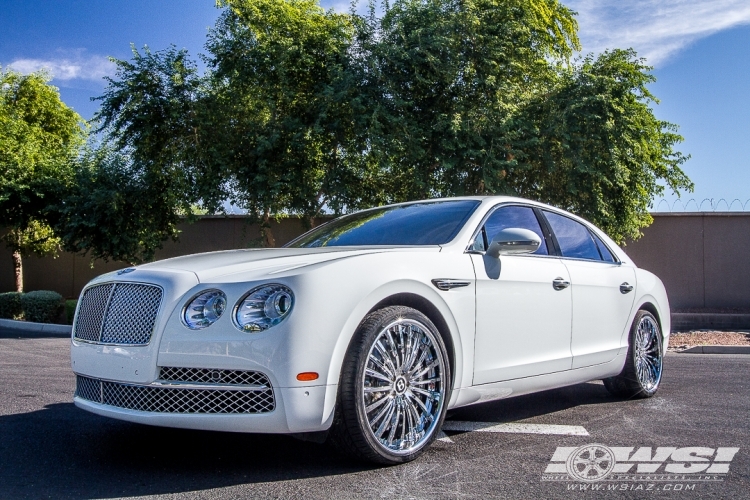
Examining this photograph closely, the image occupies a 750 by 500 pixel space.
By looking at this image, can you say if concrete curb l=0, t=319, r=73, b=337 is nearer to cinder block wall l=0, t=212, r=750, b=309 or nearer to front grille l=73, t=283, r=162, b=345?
cinder block wall l=0, t=212, r=750, b=309

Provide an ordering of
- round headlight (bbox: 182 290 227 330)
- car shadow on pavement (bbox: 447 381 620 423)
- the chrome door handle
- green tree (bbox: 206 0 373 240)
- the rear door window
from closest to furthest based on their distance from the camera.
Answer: round headlight (bbox: 182 290 227 330) → the chrome door handle → car shadow on pavement (bbox: 447 381 620 423) → the rear door window → green tree (bbox: 206 0 373 240)

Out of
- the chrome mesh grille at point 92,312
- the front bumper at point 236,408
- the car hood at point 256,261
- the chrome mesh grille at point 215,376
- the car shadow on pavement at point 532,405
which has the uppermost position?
the car hood at point 256,261

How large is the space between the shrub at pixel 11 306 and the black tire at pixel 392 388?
16.4m

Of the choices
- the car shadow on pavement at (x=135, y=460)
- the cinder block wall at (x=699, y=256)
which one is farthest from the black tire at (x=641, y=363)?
the cinder block wall at (x=699, y=256)

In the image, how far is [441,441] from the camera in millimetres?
4512

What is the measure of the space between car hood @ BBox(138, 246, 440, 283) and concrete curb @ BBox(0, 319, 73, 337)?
1146 centimetres

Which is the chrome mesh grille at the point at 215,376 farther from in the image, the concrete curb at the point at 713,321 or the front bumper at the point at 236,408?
the concrete curb at the point at 713,321

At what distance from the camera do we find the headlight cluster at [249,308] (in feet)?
11.6

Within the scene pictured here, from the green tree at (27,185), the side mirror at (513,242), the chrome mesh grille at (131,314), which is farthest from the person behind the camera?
the green tree at (27,185)

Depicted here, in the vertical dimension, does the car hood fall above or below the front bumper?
above

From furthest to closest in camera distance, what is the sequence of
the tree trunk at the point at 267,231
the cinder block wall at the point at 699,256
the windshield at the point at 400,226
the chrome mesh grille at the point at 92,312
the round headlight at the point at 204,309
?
the tree trunk at the point at 267,231 → the cinder block wall at the point at 699,256 → the windshield at the point at 400,226 → the chrome mesh grille at the point at 92,312 → the round headlight at the point at 204,309

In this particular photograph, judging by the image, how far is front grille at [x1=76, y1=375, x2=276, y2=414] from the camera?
352 centimetres

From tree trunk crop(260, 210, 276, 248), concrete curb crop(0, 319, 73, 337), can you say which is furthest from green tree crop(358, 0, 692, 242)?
concrete curb crop(0, 319, 73, 337)

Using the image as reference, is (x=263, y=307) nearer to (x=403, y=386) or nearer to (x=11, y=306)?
(x=403, y=386)
